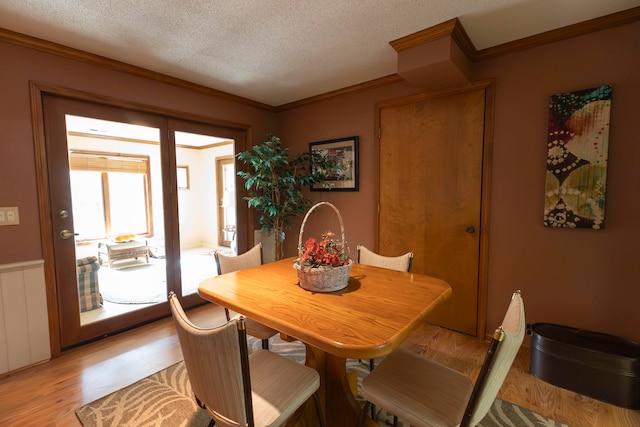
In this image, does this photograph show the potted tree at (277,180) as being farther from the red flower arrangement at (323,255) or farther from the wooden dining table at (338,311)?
the red flower arrangement at (323,255)

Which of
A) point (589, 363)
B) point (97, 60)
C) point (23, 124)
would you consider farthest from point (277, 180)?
point (589, 363)

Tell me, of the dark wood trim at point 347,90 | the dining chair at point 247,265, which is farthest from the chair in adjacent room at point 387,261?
the dark wood trim at point 347,90

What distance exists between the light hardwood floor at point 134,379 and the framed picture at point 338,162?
1.73 m

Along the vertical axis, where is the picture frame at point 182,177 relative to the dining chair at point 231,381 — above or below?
above

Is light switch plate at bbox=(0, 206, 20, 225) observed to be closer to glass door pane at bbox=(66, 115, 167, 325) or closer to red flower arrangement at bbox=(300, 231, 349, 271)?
glass door pane at bbox=(66, 115, 167, 325)

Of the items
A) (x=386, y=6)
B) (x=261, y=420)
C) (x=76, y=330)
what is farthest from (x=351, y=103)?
(x=76, y=330)

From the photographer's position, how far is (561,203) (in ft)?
6.92

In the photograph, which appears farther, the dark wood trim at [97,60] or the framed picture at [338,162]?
the framed picture at [338,162]

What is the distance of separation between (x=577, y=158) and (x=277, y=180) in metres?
2.62

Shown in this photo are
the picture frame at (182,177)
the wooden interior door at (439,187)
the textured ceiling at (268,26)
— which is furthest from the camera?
the picture frame at (182,177)

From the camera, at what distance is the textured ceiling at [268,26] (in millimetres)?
1791

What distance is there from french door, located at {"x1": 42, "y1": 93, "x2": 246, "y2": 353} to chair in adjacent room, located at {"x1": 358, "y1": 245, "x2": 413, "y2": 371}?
6.66ft

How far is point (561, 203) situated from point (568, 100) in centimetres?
72

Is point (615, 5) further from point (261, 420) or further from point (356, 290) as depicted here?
point (261, 420)
